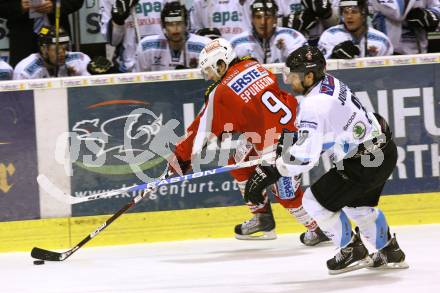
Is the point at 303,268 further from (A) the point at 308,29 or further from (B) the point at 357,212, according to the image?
(A) the point at 308,29

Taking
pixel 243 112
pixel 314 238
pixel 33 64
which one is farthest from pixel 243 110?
pixel 33 64

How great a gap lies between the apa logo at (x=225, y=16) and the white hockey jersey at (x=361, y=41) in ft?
2.45

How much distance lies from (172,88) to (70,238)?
1182 mm

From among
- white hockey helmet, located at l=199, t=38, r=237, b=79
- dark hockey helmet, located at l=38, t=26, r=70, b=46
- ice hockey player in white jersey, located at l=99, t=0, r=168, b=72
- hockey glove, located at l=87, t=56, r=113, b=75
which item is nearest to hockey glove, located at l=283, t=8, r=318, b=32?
ice hockey player in white jersey, located at l=99, t=0, r=168, b=72

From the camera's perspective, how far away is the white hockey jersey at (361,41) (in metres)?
7.38

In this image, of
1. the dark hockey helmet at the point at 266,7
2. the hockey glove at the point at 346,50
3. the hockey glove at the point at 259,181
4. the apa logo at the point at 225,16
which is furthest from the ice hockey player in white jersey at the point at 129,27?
the hockey glove at the point at 259,181

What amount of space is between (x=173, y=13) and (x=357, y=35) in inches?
50.6

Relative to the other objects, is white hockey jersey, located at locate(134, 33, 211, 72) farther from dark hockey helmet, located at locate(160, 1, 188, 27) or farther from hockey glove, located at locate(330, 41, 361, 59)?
hockey glove, located at locate(330, 41, 361, 59)

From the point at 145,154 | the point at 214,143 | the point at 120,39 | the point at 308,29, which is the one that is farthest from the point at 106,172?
the point at 308,29

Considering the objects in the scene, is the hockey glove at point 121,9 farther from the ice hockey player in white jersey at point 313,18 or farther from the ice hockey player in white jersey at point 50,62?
the ice hockey player in white jersey at point 313,18

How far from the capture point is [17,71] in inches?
288

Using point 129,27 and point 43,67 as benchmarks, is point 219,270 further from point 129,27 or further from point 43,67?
point 129,27

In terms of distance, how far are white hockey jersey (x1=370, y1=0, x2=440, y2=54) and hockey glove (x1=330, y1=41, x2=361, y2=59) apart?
71 centimetres

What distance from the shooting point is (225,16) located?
25.8 ft
